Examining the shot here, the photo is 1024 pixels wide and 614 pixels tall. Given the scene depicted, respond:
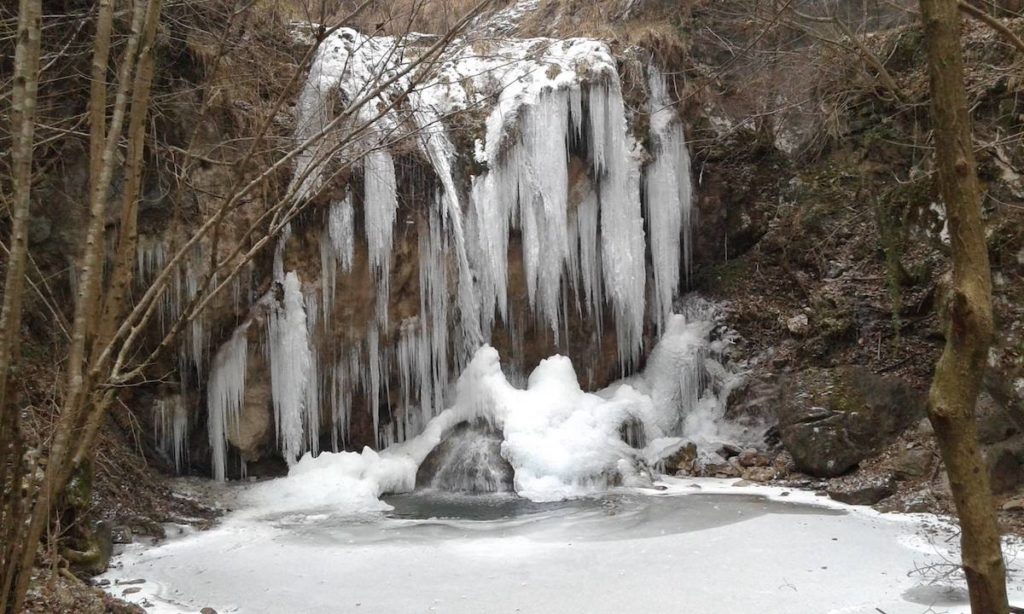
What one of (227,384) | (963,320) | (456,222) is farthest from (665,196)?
(963,320)

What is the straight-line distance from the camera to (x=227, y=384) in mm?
8320

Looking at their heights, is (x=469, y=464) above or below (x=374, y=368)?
below

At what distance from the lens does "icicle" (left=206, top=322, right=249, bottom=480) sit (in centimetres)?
830

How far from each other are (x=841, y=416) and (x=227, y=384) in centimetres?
605

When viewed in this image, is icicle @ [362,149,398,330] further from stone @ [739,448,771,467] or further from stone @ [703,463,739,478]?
stone @ [739,448,771,467]

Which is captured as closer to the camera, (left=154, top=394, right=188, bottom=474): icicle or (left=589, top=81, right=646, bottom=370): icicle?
(left=154, top=394, right=188, bottom=474): icicle

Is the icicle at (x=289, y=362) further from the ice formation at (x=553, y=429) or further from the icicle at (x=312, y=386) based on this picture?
the ice formation at (x=553, y=429)

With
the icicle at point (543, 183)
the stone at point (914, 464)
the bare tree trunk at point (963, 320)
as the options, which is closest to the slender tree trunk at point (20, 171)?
the bare tree trunk at point (963, 320)

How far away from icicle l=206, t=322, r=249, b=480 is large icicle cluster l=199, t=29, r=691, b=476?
79 mm

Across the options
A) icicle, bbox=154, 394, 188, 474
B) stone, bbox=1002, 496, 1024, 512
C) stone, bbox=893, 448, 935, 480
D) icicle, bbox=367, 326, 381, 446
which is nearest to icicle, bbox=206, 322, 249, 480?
icicle, bbox=154, 394, 188, 474

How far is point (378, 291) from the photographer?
8938 millimetres

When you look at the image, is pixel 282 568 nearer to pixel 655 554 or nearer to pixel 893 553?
pixel 655 554

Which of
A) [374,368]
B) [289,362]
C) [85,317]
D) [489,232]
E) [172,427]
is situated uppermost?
[489,232]

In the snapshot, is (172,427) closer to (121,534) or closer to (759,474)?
(121,534)
